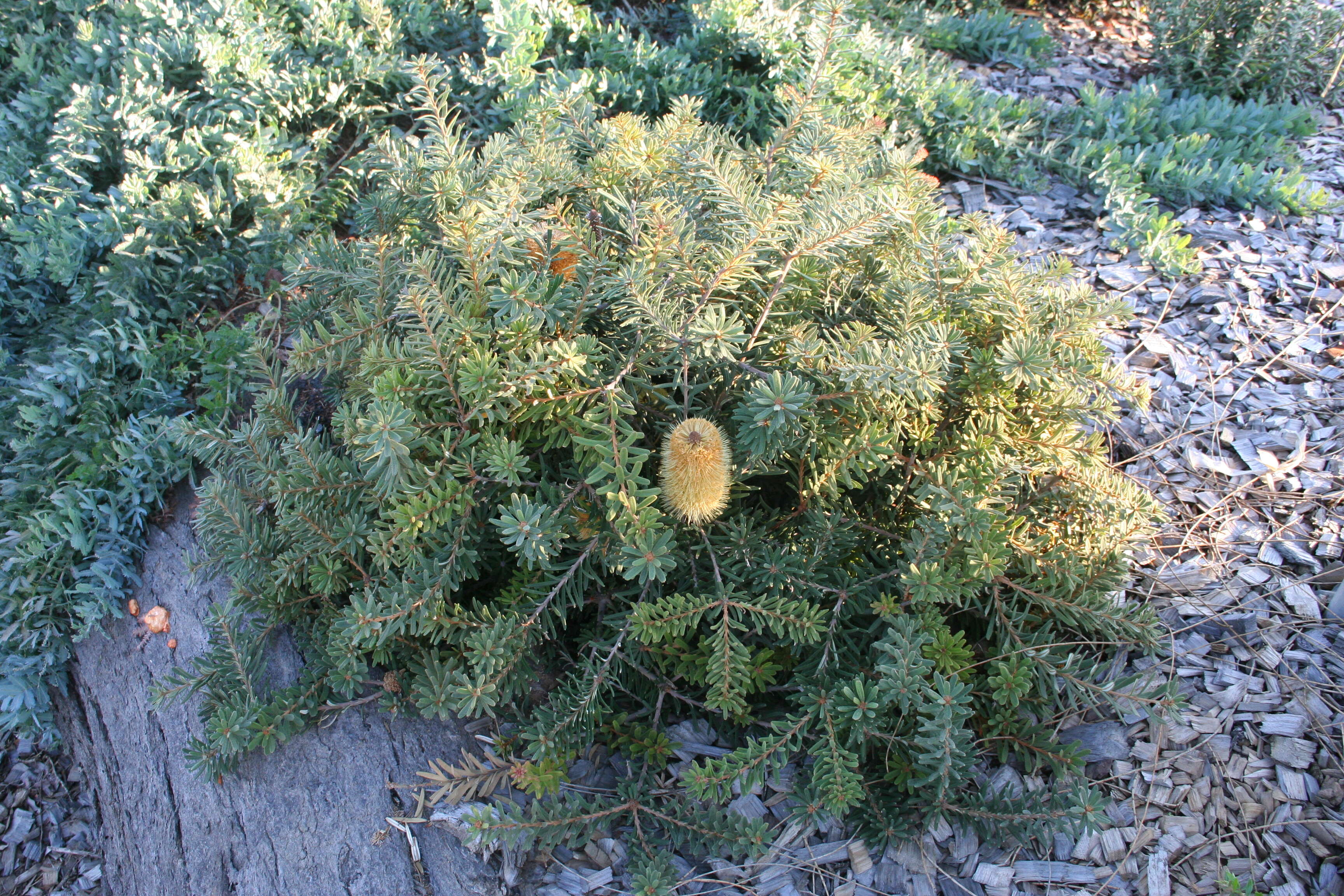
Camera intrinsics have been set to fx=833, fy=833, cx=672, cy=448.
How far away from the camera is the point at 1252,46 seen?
147 inches

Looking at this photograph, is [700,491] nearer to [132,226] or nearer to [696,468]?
[696,468]

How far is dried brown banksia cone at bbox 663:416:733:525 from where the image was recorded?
4.67ft

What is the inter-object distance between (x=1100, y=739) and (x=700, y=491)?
1238mm

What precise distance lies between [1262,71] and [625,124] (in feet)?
11.1

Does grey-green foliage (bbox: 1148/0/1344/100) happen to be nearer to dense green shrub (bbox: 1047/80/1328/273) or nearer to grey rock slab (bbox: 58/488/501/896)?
dense green shrub (bbox: 1047/80/1328/273)

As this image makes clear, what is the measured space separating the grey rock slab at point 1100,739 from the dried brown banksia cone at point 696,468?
1083 mm

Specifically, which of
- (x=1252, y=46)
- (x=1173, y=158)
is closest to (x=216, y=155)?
(x=1173, y=158)

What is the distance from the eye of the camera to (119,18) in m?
3.46

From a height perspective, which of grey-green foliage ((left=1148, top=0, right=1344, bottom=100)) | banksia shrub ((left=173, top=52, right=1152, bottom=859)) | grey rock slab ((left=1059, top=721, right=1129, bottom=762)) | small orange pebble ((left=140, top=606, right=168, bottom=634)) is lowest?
small orange pebble ((left=140, top=606, right=168, bottom=634))

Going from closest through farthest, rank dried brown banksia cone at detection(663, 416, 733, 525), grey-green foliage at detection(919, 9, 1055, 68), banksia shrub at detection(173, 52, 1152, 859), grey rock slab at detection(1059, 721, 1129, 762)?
dried brown banksia cone at detection(663, 416, 733, 525)
banksia shrub at detection(173, 52, 1152, 859)
grey rock slab at detection(1059, 721, 1129, 762)
grey-green foliage at detection(919, 9, 1055, 68)

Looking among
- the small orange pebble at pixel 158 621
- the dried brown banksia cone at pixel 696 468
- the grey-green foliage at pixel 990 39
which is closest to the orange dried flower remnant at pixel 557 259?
the dried brown banksia cone at pixel 696 468

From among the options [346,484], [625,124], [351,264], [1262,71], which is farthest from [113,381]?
[1262,71]

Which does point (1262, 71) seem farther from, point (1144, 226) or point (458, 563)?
point (458, 563)

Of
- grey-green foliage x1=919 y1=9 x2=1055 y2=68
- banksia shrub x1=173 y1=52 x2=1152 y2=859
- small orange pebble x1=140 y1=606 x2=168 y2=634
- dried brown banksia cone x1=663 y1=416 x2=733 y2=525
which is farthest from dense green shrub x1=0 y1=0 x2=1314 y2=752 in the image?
dried brown banksia cone x1=663 y1=416 x2=733 y2=525
